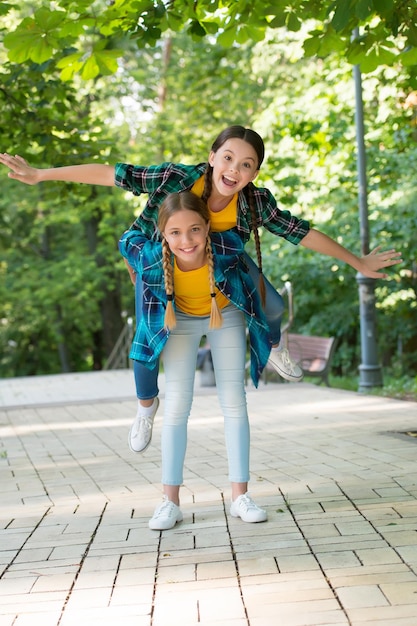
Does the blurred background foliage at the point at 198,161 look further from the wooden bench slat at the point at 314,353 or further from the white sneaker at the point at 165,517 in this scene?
the white sneaker at the point at 165,517

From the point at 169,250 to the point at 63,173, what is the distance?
0.62 m

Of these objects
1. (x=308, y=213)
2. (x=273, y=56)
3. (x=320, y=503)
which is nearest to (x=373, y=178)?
(x=308, y=213)

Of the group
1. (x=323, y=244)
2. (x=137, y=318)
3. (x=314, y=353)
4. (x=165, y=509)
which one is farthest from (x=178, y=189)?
(x=314, y=353)

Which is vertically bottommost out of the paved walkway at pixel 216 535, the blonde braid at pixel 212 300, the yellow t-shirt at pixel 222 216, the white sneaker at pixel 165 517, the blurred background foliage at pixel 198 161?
the paved walkway at pixel 216 535

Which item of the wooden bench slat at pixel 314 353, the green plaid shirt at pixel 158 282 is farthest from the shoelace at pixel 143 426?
the wooden bench slat at pixel 314 353

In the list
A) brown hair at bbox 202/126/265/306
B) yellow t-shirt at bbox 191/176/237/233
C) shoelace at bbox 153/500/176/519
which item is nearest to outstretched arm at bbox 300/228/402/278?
brown hair at bbox 202/126/265/306

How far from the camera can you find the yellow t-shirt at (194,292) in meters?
4.32

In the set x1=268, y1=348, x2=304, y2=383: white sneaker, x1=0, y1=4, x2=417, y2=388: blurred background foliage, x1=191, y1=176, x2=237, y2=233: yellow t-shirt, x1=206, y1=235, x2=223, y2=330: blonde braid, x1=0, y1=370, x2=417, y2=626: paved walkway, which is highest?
x1=0, y1=4, x2=417, y2=388: blurred background foliage

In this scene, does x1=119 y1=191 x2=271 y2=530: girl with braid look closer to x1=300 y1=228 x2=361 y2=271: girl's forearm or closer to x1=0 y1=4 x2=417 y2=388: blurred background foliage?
x1=300 y1=228 x2=361 y2=271: girl's forearm

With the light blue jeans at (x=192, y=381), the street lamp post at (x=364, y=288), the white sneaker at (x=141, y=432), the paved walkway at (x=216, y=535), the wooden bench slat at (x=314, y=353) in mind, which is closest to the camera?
the paved walkway at (x=216, y=535)

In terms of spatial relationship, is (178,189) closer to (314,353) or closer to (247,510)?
(247,510)

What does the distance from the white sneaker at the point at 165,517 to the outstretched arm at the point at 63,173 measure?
5.23ft

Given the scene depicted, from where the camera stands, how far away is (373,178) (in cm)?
1486

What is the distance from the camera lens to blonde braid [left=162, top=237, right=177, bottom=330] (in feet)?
13.8
